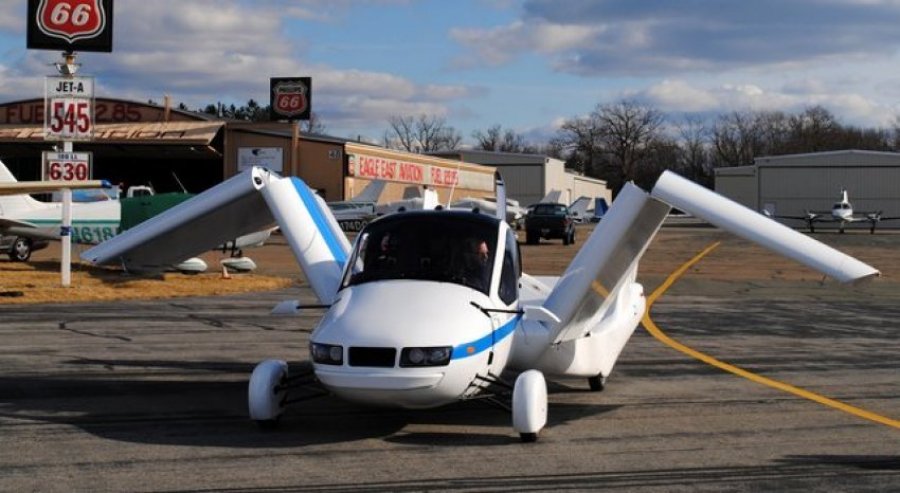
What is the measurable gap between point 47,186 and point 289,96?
37798 millimetres

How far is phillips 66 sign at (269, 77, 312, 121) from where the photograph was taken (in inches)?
2259

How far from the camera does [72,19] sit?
22328 mm

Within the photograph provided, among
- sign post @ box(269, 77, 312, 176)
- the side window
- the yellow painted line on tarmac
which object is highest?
sign post @ box(269, 77, 312, 176)

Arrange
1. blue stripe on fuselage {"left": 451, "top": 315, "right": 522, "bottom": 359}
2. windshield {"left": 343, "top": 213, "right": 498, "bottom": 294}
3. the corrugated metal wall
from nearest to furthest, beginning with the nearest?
blue stripe on fuselage {"left": 451, "top": 315, "right": 522, "bottom": 359} < windshield {"left": 343, "top": 213, "right": 498, "bottom": 294} < the corrugated metal wall

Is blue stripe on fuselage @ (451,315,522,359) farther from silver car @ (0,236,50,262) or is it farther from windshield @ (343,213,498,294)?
silver car @ (0,236,50,262)

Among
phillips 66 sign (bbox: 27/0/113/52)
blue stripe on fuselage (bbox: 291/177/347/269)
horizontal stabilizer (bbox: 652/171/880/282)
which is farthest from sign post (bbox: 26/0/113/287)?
horizontal stabilizer (bbox: 652/171/880/282)

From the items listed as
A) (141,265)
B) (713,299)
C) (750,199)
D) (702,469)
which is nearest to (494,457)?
(702,469)

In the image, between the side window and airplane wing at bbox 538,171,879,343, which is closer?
airplane wing at bbox 538,171,879,343

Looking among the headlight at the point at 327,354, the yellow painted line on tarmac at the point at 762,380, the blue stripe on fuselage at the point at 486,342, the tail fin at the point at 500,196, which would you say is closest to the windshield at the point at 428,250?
the blue stripe on fuselage at the point at 486,342

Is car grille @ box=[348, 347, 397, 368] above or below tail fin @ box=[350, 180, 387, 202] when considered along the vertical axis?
below

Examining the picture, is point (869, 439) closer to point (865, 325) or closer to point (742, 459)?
point (742, 459)

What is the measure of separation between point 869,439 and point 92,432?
6.21 m

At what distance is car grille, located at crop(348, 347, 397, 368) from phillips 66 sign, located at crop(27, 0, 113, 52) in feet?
56.3

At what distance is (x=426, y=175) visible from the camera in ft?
230
